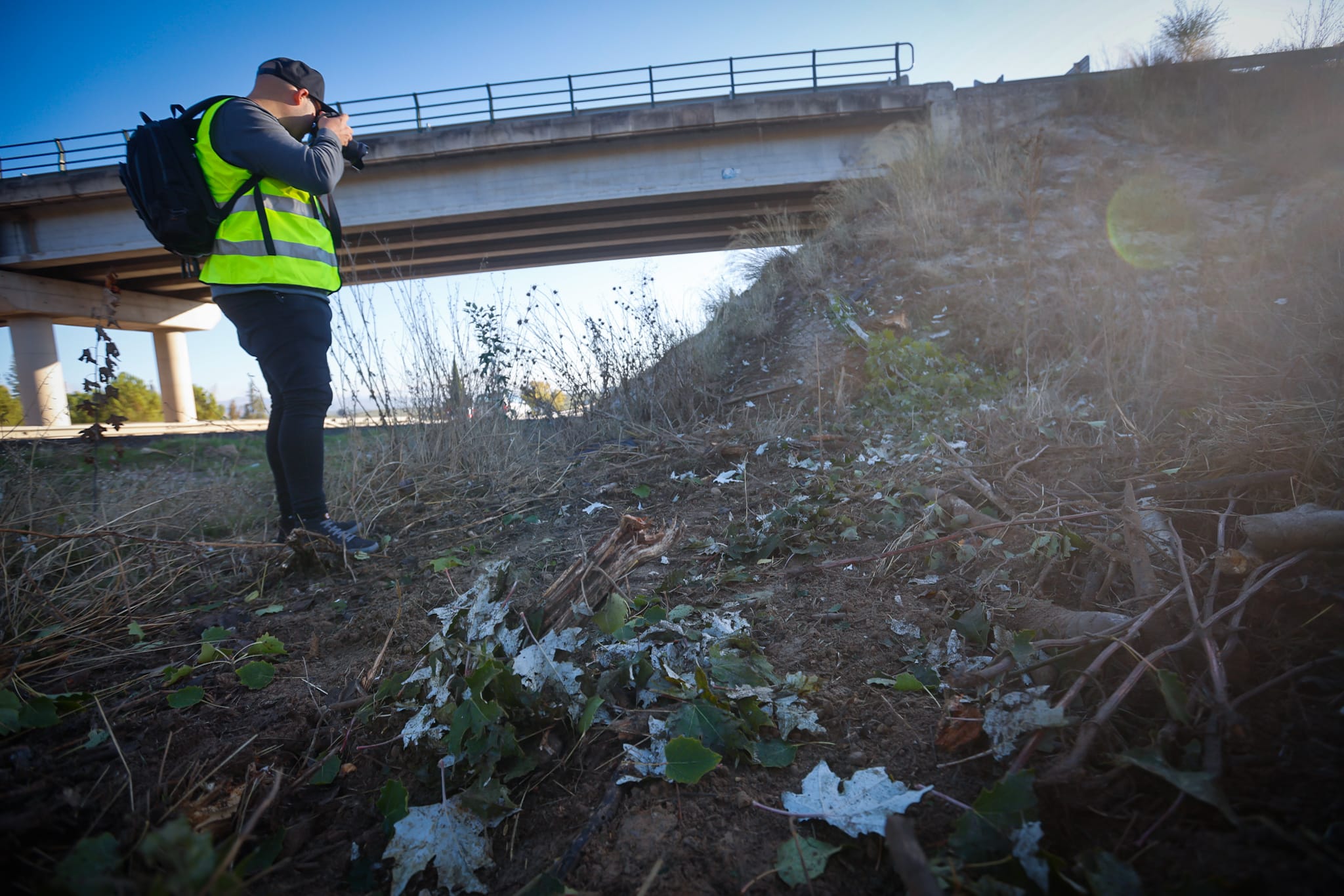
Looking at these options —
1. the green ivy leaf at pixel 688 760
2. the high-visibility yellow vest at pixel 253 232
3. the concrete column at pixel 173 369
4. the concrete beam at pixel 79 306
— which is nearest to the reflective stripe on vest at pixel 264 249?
the high-visibility yellow vest at pixel 253 232

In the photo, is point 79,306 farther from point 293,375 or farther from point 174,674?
point 174,674

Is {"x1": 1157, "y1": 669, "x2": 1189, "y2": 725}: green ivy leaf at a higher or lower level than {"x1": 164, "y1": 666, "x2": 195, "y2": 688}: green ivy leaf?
higher

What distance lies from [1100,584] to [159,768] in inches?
89.7

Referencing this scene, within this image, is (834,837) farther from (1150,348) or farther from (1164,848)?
(1150,348)

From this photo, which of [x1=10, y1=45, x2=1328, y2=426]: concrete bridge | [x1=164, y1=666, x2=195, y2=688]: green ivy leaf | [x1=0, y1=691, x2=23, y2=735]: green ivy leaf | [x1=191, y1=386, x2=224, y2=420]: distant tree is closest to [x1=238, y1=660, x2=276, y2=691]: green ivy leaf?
[x1=164, y1=666, x2=195, y2=688]: green ivy leaf

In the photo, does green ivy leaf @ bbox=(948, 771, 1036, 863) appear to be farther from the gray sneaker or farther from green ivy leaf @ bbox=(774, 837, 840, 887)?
the gray sneaker

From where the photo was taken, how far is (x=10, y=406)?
467 centimetres

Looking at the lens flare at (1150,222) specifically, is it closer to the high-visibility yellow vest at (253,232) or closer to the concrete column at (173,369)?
the high-visibility yellow vest at (253,232)

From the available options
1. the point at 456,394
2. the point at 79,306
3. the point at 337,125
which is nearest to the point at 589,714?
the point at 337,125

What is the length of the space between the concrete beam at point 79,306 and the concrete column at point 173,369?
1.30 ft

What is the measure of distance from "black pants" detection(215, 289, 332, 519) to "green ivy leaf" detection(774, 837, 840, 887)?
2.57m

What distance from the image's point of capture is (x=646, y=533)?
6.55ft

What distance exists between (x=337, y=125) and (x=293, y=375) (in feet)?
4.14

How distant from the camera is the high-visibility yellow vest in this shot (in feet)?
7.88
